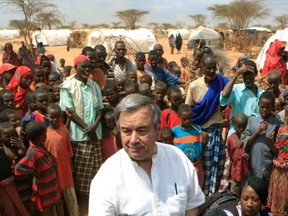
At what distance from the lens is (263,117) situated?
318 cm

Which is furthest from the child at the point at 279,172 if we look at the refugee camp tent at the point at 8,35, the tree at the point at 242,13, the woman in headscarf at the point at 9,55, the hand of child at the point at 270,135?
the refugee camp tent at the point at 8,35

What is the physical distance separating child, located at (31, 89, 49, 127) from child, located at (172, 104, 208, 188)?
1.34m

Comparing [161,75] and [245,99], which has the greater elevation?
[161,75]

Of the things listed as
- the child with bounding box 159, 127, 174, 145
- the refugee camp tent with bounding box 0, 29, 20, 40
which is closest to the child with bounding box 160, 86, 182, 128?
the child with bounding box 159, 127, 174, 145

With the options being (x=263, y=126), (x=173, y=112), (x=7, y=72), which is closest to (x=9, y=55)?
(x=7, y=72)

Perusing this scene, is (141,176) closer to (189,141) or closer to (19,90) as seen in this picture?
(189,141)

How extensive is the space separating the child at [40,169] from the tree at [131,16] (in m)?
45.1

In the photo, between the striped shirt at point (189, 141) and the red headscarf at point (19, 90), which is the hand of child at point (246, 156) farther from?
the red headscarf at point (19, 90)

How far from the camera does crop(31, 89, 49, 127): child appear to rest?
132 inches

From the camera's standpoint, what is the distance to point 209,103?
3.62 m

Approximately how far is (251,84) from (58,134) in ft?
6.88

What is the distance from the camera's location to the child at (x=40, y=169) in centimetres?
290

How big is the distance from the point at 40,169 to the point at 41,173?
42 millimetres

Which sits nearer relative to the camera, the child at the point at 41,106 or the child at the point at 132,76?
the child at the point at 41,106
